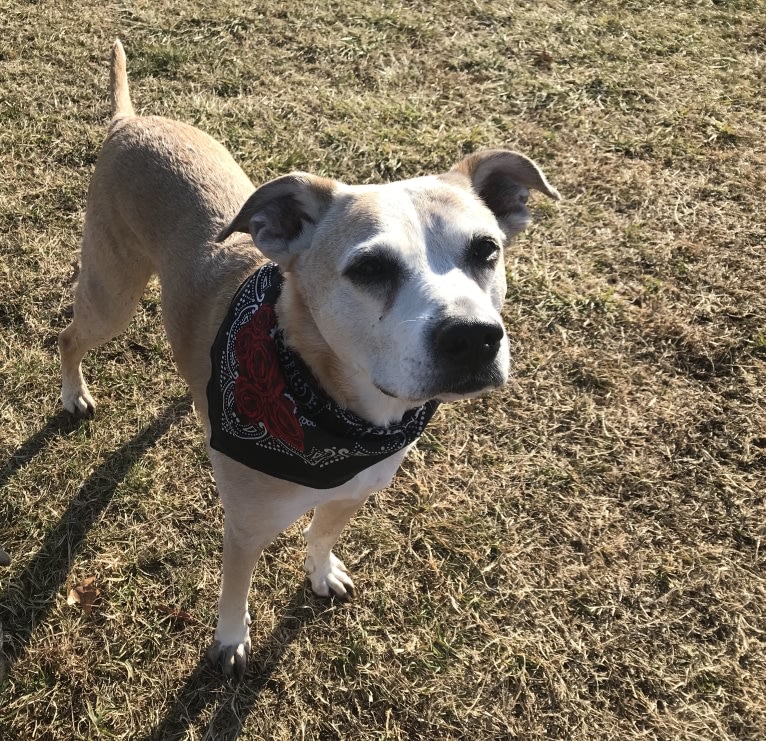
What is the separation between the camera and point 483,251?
8.07 feet

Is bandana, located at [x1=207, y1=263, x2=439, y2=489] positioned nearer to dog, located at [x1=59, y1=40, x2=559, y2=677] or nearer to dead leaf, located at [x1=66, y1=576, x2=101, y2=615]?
dog, located at [x1=59, y1=40, x2=559, y2=677]

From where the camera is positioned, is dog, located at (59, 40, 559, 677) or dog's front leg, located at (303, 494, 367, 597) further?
dog's front leg, located at (303, 494, 367, 597)

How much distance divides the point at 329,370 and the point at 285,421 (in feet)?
0.94

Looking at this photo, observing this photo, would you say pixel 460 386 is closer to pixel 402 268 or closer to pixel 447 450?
pixel 402 268

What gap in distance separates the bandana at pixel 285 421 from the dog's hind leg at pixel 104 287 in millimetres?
1135

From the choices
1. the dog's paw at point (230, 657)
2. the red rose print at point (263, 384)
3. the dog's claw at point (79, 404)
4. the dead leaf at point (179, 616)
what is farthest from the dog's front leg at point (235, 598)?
the dog's claw at point (79, 404)

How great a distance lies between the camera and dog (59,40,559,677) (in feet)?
7.36

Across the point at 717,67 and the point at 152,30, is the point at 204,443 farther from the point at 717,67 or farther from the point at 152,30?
the point at 717,67

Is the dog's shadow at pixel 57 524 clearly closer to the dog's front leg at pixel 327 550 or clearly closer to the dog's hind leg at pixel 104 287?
the dog's hind leg at pixel 104 287

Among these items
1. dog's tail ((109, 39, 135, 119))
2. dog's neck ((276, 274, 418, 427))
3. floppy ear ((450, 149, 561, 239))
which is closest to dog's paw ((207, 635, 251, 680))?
dog's neck ((276, 274, 418, 427))

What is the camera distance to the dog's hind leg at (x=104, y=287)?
11.5 feet

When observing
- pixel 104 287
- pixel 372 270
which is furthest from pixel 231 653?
pixel 372 270

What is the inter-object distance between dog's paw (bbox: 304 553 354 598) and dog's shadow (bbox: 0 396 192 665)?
1392 mm

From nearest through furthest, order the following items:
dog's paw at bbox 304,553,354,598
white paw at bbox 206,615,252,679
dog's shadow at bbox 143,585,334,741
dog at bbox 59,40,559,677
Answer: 1. dog at bbox 59,40,559,677
2. dog's shadow at bbox 143,585,334,741
3. white paw at bbox 206,615,252,679
4. dog's paw at bbox 304,553,354,598
